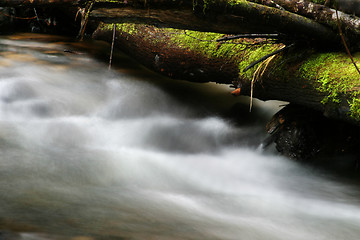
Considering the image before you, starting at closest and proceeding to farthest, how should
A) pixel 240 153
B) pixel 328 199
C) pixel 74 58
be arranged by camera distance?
pixel 328 199
pixel 240 153
pixel 74 58

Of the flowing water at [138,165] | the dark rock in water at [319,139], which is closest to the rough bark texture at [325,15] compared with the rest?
the dark rock in water at [319,139]

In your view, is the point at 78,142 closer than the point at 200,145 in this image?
Yes

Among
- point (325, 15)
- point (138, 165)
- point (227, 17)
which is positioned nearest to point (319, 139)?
point (325, 15)

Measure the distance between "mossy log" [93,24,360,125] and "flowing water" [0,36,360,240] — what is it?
2.18 feet

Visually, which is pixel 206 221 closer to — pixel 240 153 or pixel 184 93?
pixel 240 153

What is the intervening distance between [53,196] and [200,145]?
7.33 ft

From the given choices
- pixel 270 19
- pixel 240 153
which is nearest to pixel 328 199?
pixel 240 153

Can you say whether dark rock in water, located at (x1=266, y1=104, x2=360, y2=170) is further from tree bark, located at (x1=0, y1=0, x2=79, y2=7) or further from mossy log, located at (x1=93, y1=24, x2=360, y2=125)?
tree bark, located at (x1=0, y1=0, x2=79, y2=7)

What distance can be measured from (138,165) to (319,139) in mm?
1880

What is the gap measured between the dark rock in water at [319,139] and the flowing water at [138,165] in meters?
0.19

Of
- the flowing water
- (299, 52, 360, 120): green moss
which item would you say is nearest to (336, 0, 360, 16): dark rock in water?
(299, 52, 360, 120): green moss

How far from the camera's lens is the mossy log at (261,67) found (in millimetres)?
3066

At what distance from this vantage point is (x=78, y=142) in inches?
163

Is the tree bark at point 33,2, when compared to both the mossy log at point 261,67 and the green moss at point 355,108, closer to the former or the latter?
the mossy log at point 261,67
